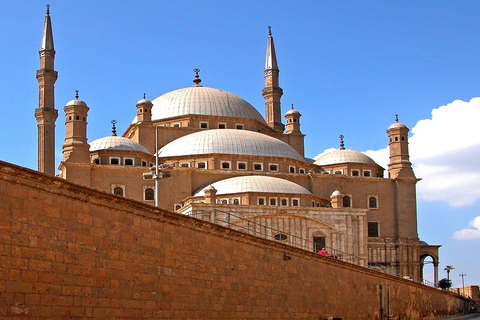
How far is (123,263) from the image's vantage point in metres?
10.2

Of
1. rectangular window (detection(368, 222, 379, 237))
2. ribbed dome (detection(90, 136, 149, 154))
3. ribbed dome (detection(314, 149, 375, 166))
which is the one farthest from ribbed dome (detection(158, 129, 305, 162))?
rectangular window (detection(368, 222, 379, 237))

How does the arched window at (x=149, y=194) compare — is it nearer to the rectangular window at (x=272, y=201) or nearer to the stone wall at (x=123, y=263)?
the rectangular window at (x=272, y=201)

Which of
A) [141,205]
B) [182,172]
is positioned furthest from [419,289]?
[141,205]

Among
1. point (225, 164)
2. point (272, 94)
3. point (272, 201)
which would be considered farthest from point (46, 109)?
point (272, 94)

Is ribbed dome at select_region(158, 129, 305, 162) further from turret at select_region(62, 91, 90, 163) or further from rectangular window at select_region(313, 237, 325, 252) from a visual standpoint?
rectangular window at select_region(313, 237, 325, 252)

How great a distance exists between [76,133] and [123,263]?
2684 cm

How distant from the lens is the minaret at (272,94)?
4681 cm

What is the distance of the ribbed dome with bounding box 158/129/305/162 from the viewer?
129ft

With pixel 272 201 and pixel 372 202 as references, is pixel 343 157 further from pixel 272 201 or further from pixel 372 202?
pixel 272 201

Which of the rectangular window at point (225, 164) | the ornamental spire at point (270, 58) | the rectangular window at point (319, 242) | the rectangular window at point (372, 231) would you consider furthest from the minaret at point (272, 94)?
the rectangular window at point (319, 242)

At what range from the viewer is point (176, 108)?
44.4 meters

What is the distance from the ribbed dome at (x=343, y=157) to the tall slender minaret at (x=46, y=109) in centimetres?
1501

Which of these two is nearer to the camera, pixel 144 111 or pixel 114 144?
pixel 114 144

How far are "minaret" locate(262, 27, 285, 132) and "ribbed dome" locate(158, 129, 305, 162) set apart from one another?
6.29 meters
